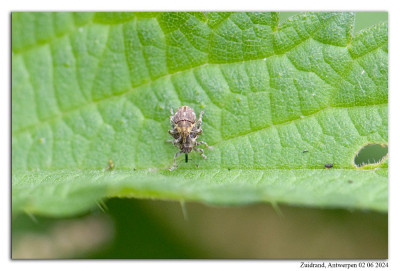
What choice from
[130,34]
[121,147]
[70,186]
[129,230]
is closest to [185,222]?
[129,230]

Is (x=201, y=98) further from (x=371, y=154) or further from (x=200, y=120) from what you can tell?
(x=371, y=154)

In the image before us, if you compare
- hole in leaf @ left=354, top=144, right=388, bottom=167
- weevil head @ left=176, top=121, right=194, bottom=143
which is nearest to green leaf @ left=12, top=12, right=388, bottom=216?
hole in leaf @ left=354, top=144, right=388, bottom=167

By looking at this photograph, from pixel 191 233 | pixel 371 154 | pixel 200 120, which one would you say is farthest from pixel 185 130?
pixel 371 154

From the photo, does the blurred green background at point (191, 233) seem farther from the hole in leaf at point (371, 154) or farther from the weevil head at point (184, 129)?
the hole in leaf at point (371, 154)

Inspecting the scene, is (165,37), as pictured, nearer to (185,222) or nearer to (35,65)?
(35,65)

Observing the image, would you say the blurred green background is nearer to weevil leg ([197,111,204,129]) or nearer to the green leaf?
the green leaf

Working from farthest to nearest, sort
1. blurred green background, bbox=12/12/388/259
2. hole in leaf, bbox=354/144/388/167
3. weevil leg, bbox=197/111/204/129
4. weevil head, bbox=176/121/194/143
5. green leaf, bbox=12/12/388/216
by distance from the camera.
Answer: blurred green background, bbox=12/12/388/259 → weevil leg, bbox=197/111/204/129 → weevil head, bbox=176/121/194/143 → green leaf, bbox=12/12/388/216 → hole in leaf, bbox=354/144/388/167
